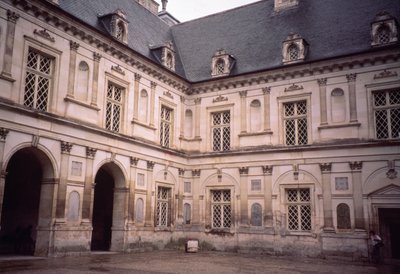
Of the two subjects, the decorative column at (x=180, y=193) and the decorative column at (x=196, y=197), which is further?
the decorative column at (x=196, y=197)

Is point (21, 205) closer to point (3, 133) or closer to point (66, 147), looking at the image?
point (66, 147)

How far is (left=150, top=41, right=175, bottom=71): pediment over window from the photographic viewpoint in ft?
71.4

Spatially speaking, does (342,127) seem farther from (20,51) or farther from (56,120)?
(20,51)

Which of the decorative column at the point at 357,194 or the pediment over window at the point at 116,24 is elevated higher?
the pediment over window at the point at 116,24

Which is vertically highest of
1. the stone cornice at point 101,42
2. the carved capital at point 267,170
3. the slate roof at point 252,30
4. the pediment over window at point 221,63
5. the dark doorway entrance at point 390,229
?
the slate roof at point 252,30

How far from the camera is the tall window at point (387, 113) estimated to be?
18.3 m

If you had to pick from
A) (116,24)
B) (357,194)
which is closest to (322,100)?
(357,194)

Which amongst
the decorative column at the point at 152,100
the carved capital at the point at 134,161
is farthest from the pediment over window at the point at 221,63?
the carved capital at the point at 134,161

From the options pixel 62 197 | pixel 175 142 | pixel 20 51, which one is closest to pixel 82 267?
pixel 62 197

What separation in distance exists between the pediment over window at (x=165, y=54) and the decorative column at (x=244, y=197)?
21.0ft

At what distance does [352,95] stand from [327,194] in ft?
14.8

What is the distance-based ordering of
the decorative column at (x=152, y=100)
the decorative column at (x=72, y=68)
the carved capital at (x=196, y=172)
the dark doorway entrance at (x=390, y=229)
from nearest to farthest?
the decorative column at (x=72, y=68)
the dark doorway entrance at (x=390, y=229)
the decorative column at (x=152, y=100)
the carved capital at (x=196, y=172)

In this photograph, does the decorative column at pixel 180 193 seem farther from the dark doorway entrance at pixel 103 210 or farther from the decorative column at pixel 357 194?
the decorative column at pixel 357 194

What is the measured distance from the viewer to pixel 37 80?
15406mm
